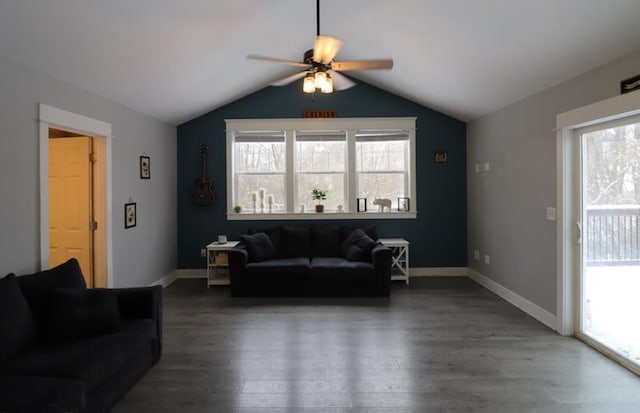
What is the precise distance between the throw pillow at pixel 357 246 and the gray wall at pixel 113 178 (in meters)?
2.75

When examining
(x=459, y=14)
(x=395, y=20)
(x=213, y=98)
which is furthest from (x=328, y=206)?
(x=459, y=14)

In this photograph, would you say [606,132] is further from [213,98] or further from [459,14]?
[213,98]

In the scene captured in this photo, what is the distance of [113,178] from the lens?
4.29 m

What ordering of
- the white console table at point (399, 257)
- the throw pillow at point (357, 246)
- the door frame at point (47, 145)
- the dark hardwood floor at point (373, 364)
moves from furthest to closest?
1. the white console table at point (399, 257)
2. the throw pillow at point (357, 246)
3. the door frame at point (47, 145)
4. the dark hardwood floor at point (373, 364)

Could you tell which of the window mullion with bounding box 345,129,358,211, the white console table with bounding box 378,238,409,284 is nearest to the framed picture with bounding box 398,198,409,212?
the white console table with bounding box 378,238,409,284

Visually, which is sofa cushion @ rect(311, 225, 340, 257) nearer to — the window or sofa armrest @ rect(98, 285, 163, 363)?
the window

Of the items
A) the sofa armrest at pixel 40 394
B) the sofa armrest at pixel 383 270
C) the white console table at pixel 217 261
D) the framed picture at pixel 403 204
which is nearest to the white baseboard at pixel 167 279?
the white console table at pixel 217 261

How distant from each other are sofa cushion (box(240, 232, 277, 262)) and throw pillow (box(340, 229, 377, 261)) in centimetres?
108

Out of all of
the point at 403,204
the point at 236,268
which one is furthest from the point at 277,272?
the point at 403,204

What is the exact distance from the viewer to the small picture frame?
6.10 metres

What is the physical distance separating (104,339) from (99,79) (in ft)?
8.49

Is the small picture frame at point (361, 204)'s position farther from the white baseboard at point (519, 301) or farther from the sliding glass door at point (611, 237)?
the sliding glass door at point (611, 237)

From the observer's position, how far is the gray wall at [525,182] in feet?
11.1

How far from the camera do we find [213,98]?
555 centimetres
